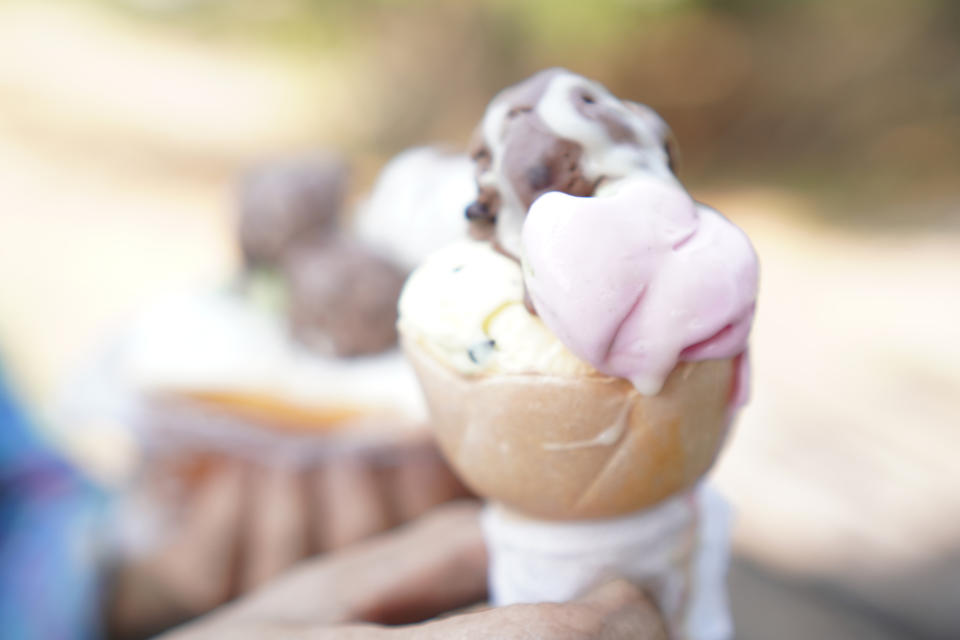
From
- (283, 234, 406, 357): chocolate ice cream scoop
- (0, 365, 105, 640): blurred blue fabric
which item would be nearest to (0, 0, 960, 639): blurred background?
(0, 365, 105, 640): blurred blue fabric

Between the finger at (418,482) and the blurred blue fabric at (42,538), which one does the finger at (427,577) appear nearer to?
the finger at (418,482)

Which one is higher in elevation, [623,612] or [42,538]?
[623,612]

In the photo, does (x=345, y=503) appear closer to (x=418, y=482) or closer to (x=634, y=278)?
(x=418, y=482)

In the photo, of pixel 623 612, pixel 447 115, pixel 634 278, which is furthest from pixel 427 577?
pixel 447 115

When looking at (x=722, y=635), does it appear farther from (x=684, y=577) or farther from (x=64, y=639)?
(x=64, y=639)

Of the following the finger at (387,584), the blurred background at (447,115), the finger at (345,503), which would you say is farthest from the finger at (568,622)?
the blurred background at (447,115)
